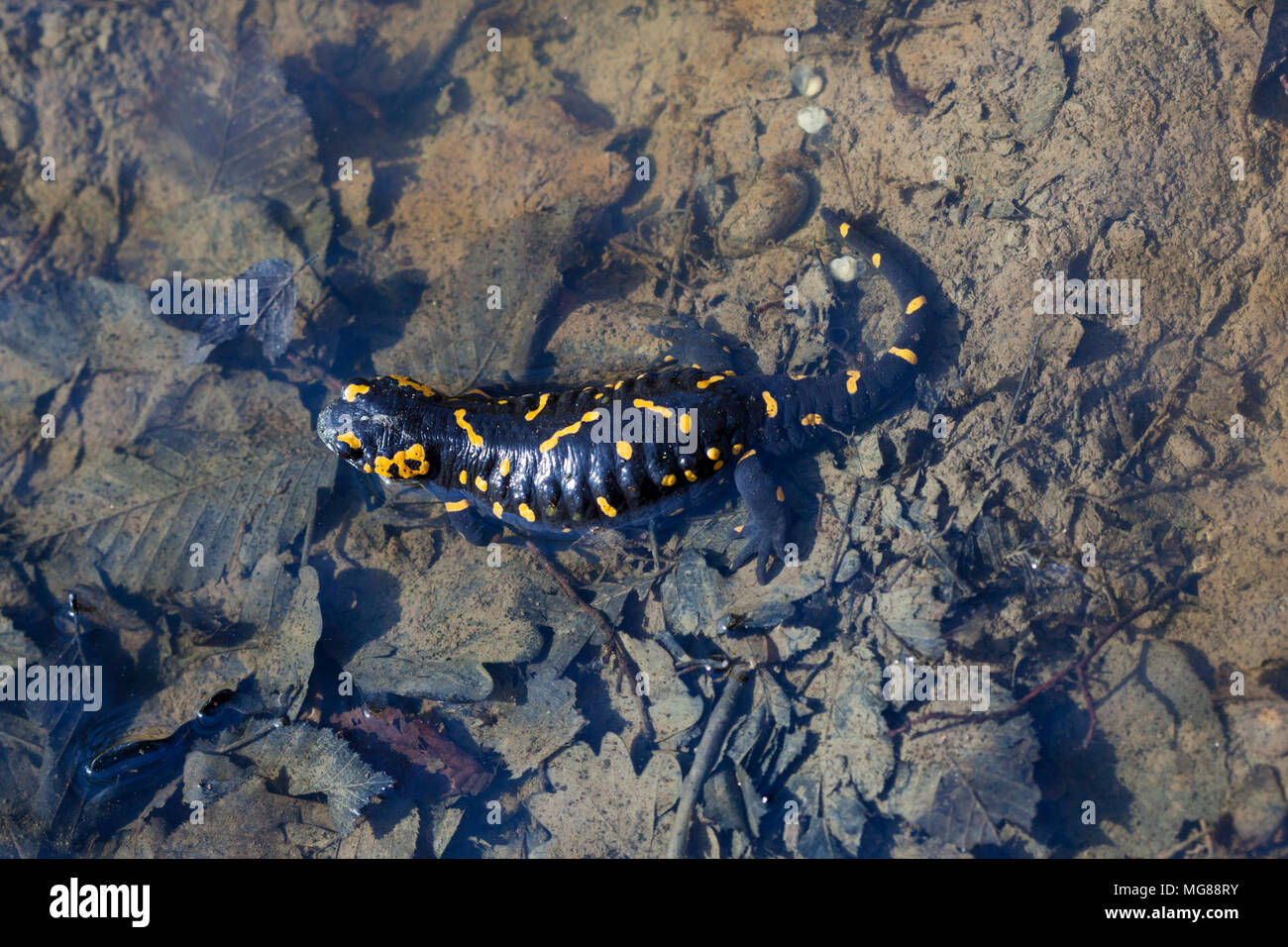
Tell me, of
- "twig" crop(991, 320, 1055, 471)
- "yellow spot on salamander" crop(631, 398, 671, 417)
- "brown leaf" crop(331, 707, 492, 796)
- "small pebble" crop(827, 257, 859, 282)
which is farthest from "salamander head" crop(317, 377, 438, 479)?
"twig" crop(991, 320, 1055, 471)

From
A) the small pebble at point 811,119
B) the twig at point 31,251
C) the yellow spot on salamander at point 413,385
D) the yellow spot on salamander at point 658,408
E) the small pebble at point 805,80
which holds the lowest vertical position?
the yellow spot on salamander at point 658,408

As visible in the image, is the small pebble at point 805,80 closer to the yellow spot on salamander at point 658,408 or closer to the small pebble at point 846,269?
the small pebble at point 846,269

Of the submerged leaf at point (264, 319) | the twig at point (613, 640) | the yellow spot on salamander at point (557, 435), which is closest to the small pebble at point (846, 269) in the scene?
the yellow spot on salamander at point (557, 435)

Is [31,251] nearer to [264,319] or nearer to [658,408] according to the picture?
[264,319]

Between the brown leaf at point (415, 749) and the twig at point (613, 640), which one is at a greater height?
the twig at point (613, 640)

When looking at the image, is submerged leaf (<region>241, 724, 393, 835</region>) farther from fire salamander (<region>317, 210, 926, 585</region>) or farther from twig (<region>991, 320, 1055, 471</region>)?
twig (<region>991, 320, 1055, 471</region>)

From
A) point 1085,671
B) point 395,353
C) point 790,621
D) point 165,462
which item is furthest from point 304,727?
point 1085,671

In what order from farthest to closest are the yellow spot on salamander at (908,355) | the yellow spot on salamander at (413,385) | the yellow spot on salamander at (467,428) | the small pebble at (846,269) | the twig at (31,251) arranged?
the twig at (31,251), the small pebble at (846,269), the yellow spot on salamander at (413,385), the yellow spot on salamander at (467,428), the yellow spot on salamander at (908,355)
